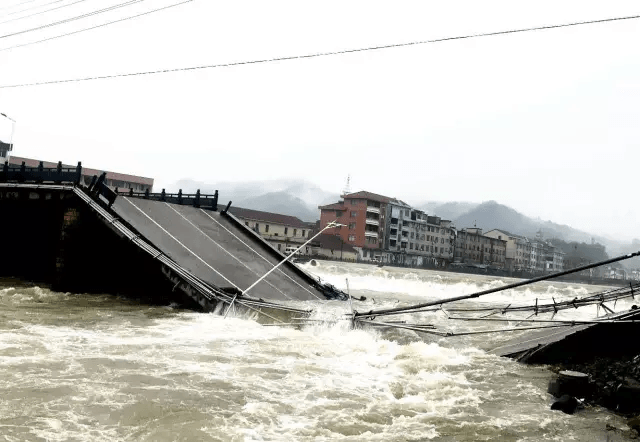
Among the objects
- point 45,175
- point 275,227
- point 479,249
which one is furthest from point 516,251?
point 45,175

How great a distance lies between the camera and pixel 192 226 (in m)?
24.4

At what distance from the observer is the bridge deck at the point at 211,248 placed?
20.7 m

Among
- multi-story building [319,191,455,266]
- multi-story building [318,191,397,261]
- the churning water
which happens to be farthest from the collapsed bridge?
multi-story building [318,191,397,261]

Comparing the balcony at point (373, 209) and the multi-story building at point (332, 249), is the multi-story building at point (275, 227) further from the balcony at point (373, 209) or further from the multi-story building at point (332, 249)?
the balcony at point (373, 209)

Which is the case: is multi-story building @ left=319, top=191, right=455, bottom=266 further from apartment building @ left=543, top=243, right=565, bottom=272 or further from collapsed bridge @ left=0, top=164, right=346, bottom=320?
collapsed bridge @ left=0, top=164, right=346, bottom=320

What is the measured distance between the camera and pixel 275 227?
341 feet

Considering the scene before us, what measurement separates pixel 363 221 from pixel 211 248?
266ft

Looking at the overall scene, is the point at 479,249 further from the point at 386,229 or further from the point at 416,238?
the point at 386,229

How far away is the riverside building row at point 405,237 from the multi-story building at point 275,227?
6.44m

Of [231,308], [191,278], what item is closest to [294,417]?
[231,308]

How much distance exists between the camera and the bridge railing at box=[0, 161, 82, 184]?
72.0 ft

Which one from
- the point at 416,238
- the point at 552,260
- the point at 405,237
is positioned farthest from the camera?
the point at 552,260

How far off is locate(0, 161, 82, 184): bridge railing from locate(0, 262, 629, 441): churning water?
782cm

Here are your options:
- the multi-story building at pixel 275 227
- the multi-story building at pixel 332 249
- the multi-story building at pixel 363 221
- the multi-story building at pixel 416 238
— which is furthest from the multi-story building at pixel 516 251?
the multi-story building at pixel 275 227
